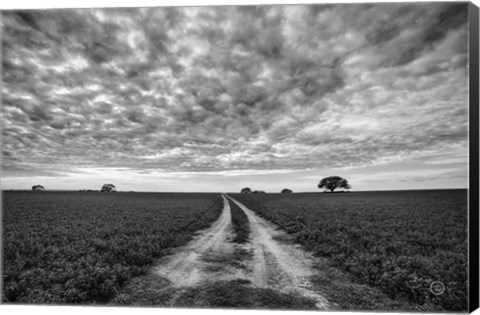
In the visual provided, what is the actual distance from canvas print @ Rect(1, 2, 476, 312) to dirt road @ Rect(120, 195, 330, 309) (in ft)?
0.22

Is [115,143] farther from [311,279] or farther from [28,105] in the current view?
[311,279]

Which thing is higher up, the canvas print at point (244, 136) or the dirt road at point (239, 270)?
the canvas print at point (244, 136)

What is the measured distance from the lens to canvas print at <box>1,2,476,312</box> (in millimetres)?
8086

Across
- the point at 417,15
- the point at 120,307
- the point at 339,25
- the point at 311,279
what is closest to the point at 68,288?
the point at 120,307

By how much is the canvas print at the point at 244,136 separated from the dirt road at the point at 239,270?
66mm

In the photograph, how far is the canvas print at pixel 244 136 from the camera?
809cm

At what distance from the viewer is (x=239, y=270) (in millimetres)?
9180

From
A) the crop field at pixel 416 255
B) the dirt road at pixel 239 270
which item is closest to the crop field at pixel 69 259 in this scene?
the dirt road at pixel 239 270

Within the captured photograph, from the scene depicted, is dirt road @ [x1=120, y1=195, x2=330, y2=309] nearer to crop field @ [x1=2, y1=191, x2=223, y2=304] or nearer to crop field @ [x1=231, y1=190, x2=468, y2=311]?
crop field @ [x1=231, y1=190, x2=468, y2=311]

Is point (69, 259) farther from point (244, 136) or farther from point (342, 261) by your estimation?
point (342, 261)

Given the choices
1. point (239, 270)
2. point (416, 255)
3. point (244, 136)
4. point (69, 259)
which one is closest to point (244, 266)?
point (239, 270)

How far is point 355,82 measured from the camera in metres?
9.16

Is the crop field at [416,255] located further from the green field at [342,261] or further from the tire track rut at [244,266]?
the tire track rut at [244,266]

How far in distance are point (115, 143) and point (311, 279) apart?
856 centimetres
